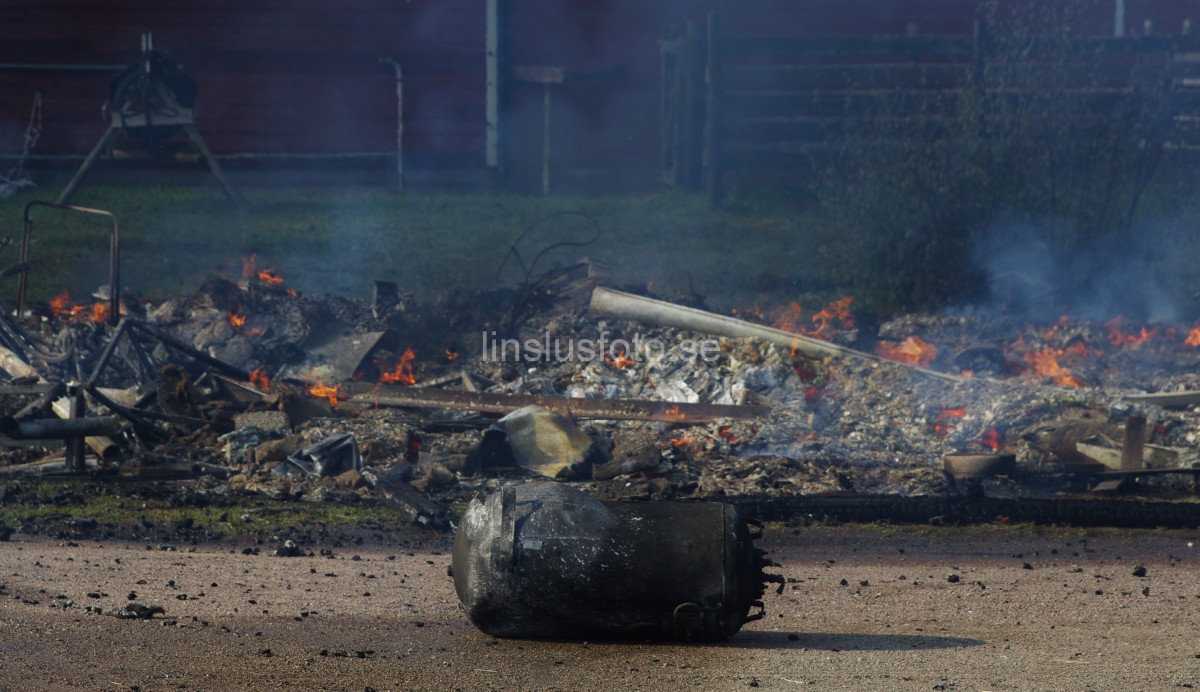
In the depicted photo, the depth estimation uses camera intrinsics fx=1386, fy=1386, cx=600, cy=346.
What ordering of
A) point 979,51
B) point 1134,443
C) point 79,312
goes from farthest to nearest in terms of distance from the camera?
point 979,51, point 79,312, point 1134,443

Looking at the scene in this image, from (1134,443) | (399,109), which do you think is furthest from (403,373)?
(399,109)

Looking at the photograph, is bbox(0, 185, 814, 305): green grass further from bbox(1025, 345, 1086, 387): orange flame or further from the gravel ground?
the gravel ground

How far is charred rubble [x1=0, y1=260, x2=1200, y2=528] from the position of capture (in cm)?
1062

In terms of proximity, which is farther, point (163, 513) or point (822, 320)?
point (822, 320)

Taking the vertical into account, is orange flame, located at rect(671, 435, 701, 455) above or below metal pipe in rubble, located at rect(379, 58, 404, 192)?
below

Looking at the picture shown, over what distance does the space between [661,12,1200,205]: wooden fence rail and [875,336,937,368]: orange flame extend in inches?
123

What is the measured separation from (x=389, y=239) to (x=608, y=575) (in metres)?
12.1

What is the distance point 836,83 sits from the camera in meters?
20.8

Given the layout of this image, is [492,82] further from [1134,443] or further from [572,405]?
[1134,443]

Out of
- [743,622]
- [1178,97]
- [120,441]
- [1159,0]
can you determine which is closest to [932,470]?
[743,622]

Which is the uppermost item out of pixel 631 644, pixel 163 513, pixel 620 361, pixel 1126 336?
pixel 1126 336

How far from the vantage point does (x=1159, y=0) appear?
2125 cm

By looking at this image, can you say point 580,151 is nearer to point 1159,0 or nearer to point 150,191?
point 150,191

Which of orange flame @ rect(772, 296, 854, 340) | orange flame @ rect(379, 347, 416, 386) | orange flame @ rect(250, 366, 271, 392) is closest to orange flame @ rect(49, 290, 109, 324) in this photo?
orange flame @ rect(250, 366, 271, 392)
